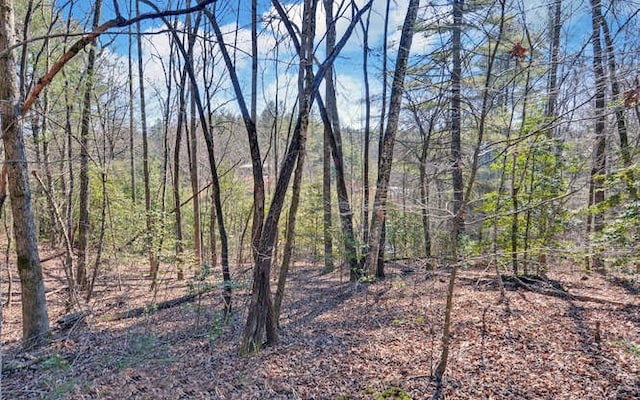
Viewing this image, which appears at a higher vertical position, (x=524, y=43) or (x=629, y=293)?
(x=524, y=43)

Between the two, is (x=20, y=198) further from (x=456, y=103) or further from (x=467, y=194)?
(x=456, y=103)

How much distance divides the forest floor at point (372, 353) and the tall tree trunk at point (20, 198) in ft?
1.30

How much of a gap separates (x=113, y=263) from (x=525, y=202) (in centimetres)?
949

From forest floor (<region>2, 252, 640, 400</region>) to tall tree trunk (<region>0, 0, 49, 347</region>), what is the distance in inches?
15.6

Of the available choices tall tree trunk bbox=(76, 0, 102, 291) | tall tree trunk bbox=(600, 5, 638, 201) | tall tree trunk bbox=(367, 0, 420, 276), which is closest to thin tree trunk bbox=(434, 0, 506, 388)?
tall tree trunk bbox=(600, 5, 638, 201)

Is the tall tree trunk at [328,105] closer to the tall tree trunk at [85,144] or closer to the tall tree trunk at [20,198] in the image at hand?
the tall tree trunk at [20,198]

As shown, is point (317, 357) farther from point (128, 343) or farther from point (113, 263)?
point (113, 263)

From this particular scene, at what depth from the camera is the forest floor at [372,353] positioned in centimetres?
325

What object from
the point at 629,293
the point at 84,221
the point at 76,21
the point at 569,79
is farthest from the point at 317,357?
the point at 76,21

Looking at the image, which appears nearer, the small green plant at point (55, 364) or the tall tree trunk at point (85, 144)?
the small green plant at point (55, 364)

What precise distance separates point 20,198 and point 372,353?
491 centimetres

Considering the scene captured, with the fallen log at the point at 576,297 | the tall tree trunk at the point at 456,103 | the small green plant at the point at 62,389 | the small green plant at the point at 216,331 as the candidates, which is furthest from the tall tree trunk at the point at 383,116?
the small green plant at the point at 62,389

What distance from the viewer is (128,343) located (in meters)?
4.84

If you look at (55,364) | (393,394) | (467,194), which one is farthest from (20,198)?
(467,194)
